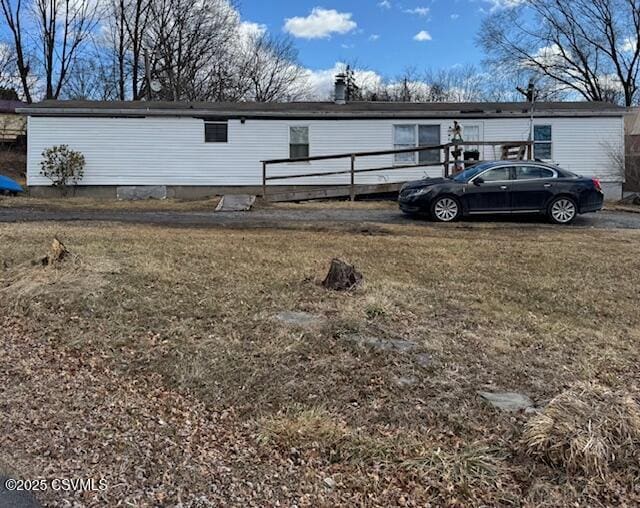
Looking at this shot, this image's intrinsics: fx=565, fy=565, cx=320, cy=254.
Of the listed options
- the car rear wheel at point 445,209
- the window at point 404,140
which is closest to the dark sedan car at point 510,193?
the car rear wheel at point 445,209

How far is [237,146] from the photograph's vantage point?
17344 mm

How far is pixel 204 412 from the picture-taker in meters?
3.26

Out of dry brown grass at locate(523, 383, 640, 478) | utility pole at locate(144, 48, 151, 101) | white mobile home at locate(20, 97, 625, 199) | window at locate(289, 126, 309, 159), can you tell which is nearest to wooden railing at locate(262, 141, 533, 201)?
white mobile home at locate(20, 97, 625, 199)

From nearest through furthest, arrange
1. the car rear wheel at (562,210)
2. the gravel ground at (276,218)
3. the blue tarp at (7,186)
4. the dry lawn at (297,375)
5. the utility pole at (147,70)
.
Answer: the dry lawn at (297,375) → the gravel ground at (276,218) → the car rear wheel at (562,210) → the blue tarp at (7,186) → the utility pole at (147,70)

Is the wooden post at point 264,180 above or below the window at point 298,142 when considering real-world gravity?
below

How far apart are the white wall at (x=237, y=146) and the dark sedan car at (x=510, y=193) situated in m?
5.70

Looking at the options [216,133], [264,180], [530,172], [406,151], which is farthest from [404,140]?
[530,172]

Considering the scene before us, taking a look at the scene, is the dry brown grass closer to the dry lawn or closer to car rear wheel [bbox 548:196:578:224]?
the dry lawn

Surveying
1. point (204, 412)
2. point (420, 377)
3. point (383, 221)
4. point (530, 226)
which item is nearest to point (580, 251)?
point (530, 226)

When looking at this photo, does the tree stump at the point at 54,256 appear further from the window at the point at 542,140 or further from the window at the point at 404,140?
the window at the point at 542,140

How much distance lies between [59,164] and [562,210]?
13.7 metres

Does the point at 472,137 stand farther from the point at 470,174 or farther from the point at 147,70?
the point at 147,70

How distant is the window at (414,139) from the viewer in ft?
57.6

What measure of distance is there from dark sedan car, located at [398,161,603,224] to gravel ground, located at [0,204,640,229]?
0.31 metres
